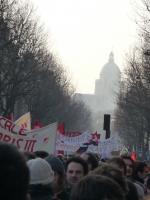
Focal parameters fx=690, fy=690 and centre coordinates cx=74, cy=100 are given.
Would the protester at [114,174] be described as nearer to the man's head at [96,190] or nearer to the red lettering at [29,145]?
the man's head at [96,190]

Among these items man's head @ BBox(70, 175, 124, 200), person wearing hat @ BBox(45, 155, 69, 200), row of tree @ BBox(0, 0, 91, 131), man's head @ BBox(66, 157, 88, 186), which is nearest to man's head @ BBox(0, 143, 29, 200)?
man's head @ BBox(70, 175, 124, 200)

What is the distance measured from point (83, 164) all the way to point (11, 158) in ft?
13.4

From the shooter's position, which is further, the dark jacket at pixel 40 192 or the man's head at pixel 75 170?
the man's head at pixel 75 170

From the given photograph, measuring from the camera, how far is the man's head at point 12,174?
2648mm

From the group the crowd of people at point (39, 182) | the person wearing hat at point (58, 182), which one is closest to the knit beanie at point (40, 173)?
the crowd of people at point (39, 182)

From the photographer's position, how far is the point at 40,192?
15.1 ft

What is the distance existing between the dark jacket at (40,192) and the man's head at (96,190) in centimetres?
122

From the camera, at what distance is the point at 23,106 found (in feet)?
193

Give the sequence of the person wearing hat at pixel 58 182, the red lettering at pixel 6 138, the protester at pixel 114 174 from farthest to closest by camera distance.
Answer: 1. the red lettering at pixel 6 138
2. the person wearing hat at pixel 58 182
3. the protester at pixel 114 174

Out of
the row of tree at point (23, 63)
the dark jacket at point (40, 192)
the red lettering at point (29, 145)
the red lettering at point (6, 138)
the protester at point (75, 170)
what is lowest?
the dark jacket at point (40, 192)

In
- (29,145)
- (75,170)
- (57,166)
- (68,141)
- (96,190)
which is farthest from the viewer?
(68,141)

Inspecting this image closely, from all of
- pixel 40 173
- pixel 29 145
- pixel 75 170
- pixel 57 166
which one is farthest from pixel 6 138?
pixel 40 173

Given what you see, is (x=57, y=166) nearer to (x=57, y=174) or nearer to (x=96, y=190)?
(x=57, y=174)

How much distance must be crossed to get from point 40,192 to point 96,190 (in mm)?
1410
